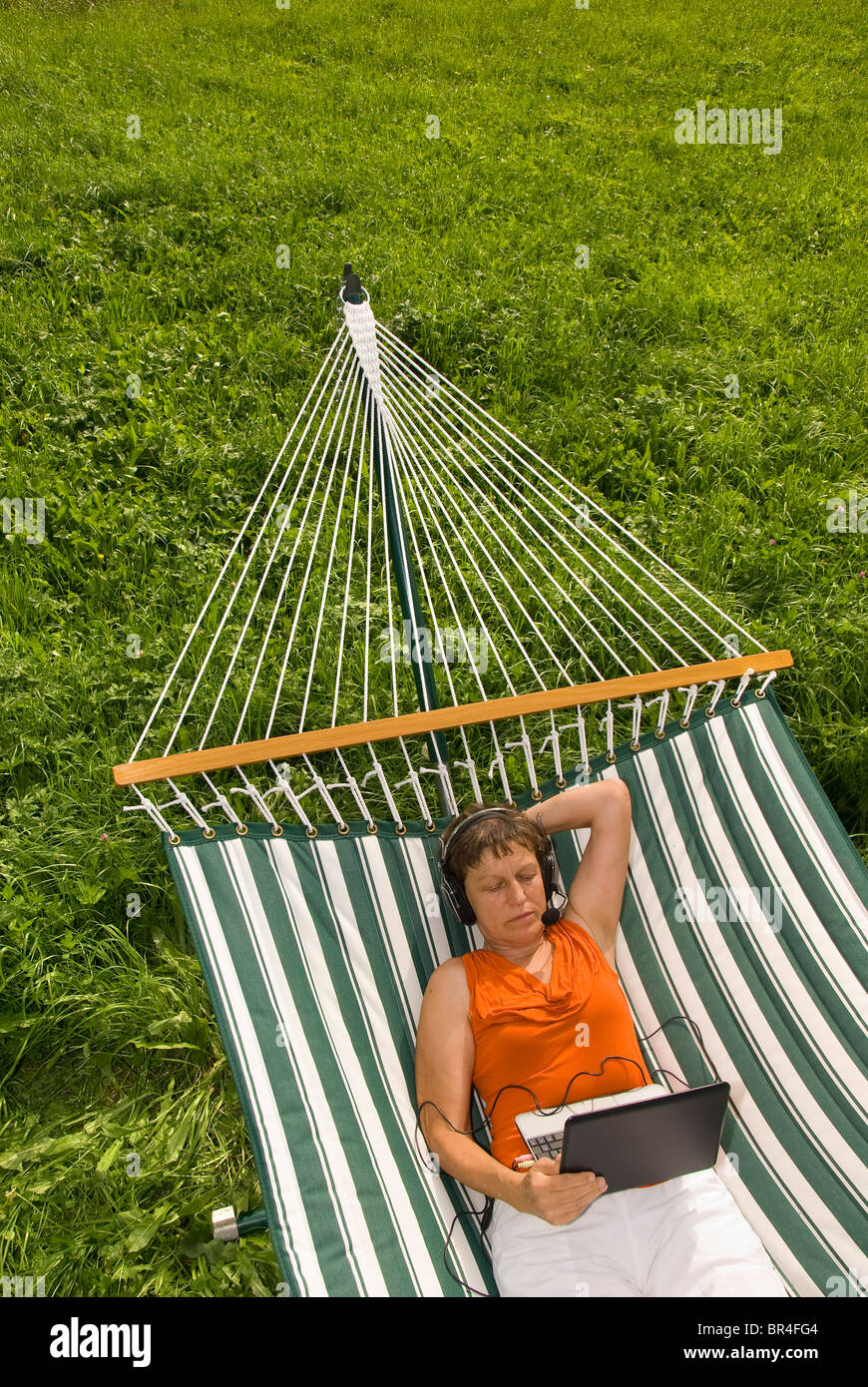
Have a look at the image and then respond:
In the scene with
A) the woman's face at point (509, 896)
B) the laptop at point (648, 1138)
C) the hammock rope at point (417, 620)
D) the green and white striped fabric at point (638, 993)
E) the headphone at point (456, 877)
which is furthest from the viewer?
the hammock rope at point (417, 620)

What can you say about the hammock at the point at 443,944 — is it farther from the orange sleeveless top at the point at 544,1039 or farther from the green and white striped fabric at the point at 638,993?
the orange sleeveless top at the point at 544,1039

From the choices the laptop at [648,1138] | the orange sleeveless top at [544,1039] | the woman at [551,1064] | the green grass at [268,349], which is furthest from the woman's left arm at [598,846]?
the green grass at [268,349]

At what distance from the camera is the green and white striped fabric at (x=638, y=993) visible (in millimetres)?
1721

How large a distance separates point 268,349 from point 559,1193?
3.25 metres

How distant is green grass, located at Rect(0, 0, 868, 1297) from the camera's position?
2250 millimetres

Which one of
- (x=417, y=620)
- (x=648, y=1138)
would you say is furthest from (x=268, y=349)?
(x=648, y=1138)

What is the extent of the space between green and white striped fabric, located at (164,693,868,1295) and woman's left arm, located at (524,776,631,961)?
0.07m

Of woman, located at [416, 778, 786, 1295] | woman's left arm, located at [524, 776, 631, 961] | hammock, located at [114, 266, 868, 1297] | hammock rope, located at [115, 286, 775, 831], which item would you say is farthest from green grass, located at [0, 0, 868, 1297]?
woman's left arm, located at [524, 776, 631, 961]

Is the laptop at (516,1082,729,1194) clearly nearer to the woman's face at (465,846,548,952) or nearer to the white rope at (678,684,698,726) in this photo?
the woman's face at (465,846,548,952)

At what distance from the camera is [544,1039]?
6.38ft

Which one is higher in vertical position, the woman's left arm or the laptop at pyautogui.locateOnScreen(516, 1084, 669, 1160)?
the woman's left arm

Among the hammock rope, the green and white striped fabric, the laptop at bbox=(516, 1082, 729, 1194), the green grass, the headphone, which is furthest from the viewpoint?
the hammock rope

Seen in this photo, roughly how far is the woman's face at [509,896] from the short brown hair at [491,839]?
0.01m
